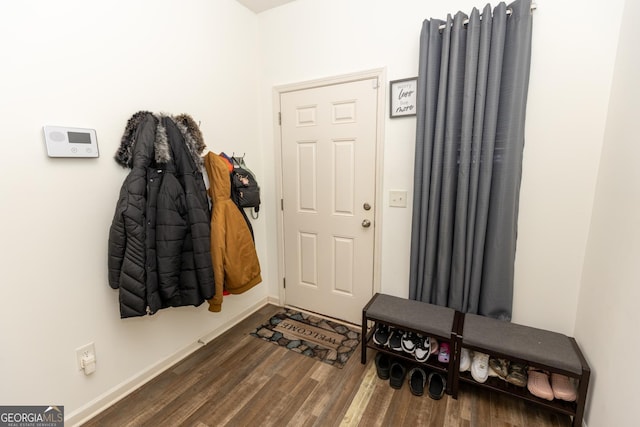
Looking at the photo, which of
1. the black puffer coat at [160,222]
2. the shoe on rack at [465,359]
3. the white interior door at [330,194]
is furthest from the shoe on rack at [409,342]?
the black puffer coat at [160,222]

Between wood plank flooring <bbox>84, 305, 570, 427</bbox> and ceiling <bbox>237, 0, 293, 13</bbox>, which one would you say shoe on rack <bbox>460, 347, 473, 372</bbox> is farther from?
ceiling <bbox>237, 0, 293, 13</bbox>

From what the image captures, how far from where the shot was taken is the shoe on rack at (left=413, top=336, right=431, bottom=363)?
176cm

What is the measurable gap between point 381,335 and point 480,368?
581 millimetres

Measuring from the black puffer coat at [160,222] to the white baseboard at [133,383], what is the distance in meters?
0.55

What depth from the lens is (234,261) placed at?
1924 millimetres

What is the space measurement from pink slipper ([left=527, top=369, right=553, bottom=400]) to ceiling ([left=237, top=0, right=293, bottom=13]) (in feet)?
9.89

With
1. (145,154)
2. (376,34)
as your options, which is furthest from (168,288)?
(376,34)

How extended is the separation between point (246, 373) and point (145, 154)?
58.9 inches

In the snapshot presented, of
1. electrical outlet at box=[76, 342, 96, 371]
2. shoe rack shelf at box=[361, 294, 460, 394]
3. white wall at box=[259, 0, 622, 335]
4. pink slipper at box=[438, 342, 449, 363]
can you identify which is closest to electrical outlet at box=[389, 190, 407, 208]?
white wall at box=[259, 0, 622, 335]

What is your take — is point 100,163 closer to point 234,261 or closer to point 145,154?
point 145,154

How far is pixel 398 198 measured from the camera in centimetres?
207


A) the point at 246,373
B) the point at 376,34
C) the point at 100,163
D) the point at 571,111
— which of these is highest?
the point at 376,34

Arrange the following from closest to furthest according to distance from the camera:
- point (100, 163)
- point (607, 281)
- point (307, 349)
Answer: point (607, 281), point (100, 163), point (307, 349)

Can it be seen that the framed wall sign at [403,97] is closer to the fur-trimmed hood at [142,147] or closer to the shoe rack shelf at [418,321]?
the shoe rack shelf at [418,321]
